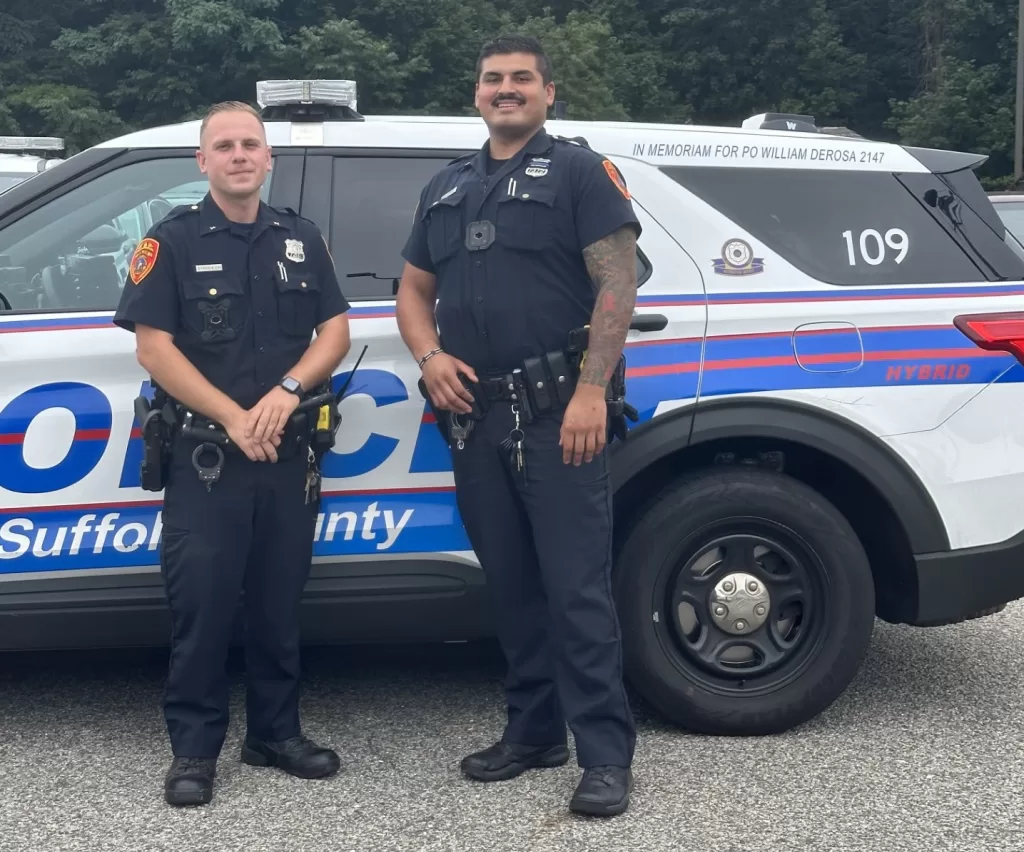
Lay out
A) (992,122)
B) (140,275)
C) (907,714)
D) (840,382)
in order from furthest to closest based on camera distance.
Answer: (992,122) → (907,714) → (840,382) → (140,275)

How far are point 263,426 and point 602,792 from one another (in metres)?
1.23

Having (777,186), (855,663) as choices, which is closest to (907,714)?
(855,663)

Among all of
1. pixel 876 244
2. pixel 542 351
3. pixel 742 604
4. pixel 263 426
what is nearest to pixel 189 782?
pixel 263 426

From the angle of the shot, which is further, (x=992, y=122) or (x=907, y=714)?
(x=992, y=122)

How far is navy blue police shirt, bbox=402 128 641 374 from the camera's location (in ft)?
10.0

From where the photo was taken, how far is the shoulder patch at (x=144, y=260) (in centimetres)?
307

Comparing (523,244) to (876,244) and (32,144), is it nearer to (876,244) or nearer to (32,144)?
(876,244)

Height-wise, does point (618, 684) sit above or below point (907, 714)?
above

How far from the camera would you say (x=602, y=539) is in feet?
10.2

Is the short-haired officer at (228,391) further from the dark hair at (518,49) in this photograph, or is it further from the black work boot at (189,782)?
Result: the dark hair at (518,49)

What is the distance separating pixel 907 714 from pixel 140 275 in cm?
254

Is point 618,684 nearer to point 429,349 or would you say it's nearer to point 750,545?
point 750,545

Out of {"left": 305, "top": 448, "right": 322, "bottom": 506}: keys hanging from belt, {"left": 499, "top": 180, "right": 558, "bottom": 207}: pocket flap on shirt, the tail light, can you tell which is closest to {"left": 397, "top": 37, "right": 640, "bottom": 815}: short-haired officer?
{"left": 499, "top": 180, "right": 558, "bottom": 207}: pocket flap on shirt

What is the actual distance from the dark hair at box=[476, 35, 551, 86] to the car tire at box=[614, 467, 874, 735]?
119 centimetres
